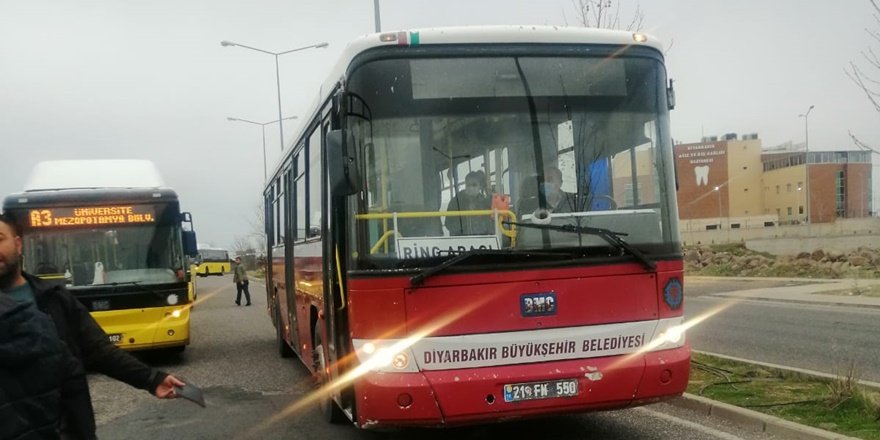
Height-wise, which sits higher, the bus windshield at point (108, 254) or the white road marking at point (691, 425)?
the bus windshield at point (108, 254)

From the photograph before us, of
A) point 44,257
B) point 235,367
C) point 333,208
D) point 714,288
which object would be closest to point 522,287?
point 333,208

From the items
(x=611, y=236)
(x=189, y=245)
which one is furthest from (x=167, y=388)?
(x=189, y=245)

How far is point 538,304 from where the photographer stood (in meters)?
5.12

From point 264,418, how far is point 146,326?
4277 mm

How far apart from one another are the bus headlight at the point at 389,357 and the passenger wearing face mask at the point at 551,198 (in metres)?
1.27

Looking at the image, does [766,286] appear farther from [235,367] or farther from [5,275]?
[5,275]

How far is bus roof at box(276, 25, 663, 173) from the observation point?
5.25 meters

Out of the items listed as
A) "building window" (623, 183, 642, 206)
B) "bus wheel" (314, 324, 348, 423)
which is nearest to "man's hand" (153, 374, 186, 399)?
"bus wheel" (314, 324, 348, 423)

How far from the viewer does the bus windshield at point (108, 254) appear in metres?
10.9

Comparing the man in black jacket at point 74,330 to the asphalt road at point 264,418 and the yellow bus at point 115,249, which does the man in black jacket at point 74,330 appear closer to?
the asphalt road at point 264,418

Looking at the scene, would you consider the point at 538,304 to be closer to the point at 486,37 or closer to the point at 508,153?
the point at 508,153

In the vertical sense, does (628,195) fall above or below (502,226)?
above

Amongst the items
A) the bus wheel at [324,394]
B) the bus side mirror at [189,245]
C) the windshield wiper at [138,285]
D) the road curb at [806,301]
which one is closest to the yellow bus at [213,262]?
the road curb at [806,301]

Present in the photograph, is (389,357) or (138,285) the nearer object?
(389,357)
